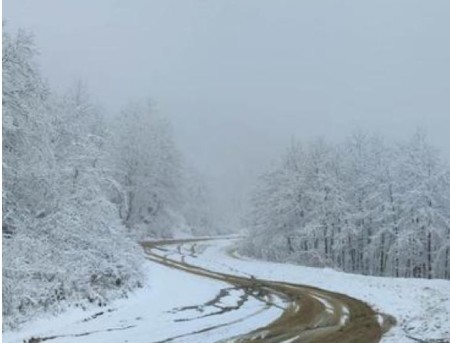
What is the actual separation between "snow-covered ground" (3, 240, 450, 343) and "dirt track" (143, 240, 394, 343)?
0.51 metres

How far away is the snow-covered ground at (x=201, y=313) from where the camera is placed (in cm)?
1512

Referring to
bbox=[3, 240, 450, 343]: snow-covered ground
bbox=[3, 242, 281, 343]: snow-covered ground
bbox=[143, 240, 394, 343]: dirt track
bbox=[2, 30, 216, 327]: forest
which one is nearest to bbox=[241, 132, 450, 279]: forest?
bbox=[3, 240, 450, 343]: snow-covered ground

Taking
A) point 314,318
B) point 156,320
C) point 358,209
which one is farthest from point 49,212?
point 358,209

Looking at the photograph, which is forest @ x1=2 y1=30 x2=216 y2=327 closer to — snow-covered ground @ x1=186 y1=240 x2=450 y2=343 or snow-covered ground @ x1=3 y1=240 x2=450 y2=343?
snow-covered ground @ x1=3 y1=240 x2=450 y2=343

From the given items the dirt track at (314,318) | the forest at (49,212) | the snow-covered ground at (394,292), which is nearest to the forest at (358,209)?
the snow-covered ground at (394,292)

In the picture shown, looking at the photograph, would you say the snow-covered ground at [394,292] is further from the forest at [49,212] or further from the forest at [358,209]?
the forest at [358,209]

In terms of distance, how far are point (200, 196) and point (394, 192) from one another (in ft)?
162

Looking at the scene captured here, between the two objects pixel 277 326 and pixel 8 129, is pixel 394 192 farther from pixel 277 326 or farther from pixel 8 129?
pixel 8 129

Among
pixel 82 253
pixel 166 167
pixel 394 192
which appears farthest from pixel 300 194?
pixel 82 253

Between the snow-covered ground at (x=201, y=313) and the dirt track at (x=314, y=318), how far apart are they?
1.69ft

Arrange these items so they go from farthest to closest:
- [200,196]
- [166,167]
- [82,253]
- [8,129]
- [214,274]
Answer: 1. [200,196]
2. [166,167]
3. [214,274]
4. [82,253]
5. [8,129]

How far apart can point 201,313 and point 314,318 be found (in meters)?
3.94

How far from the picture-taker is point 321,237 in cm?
5509

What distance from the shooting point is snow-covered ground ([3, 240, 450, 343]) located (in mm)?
15116
